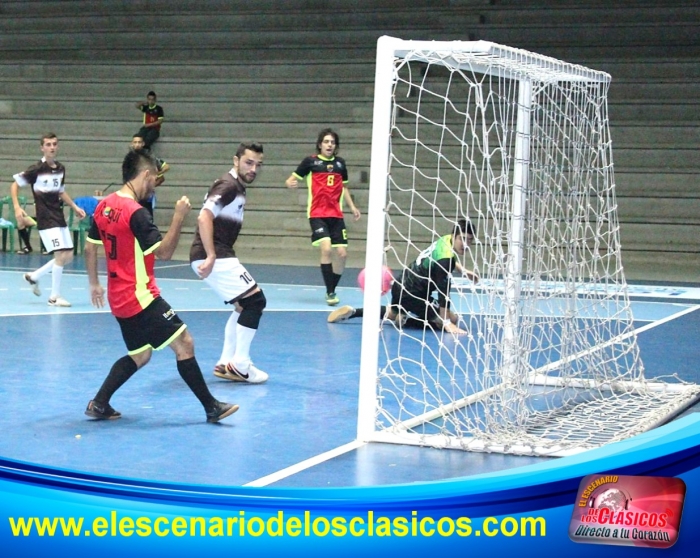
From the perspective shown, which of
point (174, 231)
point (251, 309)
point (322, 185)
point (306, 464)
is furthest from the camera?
point (322, 185)

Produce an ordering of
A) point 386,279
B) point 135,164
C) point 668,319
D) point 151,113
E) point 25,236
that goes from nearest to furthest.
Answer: point 135,164 → point 386,279 → point 668,319 → point 25,236 → point 151,113

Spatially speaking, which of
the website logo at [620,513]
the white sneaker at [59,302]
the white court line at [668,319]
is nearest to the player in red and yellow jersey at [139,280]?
the website logo at [620,513]

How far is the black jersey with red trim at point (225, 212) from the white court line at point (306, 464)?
2.23 meters

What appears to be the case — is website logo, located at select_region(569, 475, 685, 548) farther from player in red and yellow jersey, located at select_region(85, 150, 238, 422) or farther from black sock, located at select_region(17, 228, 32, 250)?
black sock, located at select_region(17, 228, 32, 250)

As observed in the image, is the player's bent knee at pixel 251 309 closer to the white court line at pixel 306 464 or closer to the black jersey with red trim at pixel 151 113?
the white court line at pixel 306 464

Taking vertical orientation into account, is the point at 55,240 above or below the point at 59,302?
above

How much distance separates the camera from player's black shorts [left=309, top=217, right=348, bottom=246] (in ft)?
41.4

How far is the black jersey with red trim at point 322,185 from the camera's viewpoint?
12.7m

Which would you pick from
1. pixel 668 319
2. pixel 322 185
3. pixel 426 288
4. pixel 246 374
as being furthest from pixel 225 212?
Answer: pixel 668 319

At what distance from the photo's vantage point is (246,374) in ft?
25.3

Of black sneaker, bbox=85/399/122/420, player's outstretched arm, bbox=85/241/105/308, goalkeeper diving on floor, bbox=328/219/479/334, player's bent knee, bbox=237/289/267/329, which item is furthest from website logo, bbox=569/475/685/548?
goalkeeper diving on floor, bbox=328/219/479/334

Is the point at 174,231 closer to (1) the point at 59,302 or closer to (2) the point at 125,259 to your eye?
(2) the point at 125,259

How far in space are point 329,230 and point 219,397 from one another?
5.81 m

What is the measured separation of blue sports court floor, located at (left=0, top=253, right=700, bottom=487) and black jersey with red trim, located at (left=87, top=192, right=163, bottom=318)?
730 mm
